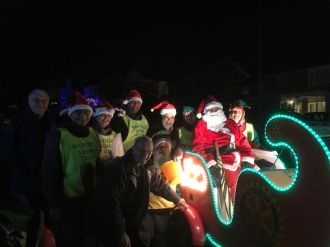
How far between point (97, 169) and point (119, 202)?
2.64 feet

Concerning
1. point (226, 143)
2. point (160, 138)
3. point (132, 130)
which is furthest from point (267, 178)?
point (132, 130)

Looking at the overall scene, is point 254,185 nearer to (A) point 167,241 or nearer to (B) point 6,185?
(A) point 167,241

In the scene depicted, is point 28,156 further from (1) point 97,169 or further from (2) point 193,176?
(2) point 193,176

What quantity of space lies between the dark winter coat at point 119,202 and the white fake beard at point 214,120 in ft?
4.49

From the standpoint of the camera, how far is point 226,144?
15.4ft

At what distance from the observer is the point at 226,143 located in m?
4.69

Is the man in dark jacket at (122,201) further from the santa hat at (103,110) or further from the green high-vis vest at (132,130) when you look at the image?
the green high-vis vest at (132,130)

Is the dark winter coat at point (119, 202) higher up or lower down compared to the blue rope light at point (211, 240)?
higher up

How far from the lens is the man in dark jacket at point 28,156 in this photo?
4320mm

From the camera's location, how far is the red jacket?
4.47 m

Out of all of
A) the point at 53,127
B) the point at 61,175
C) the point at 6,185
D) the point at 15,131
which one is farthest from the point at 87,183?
the point at 6,185

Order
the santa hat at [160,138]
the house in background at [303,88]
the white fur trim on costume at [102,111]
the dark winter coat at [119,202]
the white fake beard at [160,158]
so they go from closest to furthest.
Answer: the dark winter coat at [119,202] → the white fur trim on costume at [102,111] → the white fake beard at [160,158] → the santa hat at [160,138] → the house in background at [303,88]

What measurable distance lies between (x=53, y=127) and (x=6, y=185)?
10.2 feet

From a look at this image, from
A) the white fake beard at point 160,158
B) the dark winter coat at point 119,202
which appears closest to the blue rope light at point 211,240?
the dark winter coat at point 119,202
